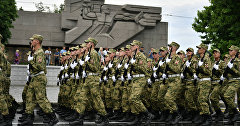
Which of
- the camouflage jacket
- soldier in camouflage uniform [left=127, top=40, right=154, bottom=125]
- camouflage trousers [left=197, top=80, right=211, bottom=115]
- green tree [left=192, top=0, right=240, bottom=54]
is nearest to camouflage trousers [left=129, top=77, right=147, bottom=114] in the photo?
soldier in camouflage uniform [left=127, top=40, right=154, bottom=125]

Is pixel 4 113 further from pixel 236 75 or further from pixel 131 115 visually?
pixel 236 75

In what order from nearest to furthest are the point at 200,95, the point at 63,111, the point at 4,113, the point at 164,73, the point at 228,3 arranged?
the point at 4,113 < the point at 200,95 < the point at 164,73 < the point at 63,111 < the point at 228,3

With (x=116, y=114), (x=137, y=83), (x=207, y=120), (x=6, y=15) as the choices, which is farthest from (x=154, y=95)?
(x=6, y=15)

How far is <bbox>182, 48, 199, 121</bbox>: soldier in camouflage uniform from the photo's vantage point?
877 centimetres

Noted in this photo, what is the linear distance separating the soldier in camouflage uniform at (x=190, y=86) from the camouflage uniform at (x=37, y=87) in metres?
4.04

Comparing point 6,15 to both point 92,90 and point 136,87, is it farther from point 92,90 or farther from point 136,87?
point 136,87

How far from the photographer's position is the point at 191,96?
28.8ft

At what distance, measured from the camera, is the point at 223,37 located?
993 inches

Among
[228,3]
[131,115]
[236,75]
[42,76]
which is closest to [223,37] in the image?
[228,3]

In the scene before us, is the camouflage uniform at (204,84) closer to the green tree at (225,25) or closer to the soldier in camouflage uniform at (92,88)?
the soldier in camouflage uniform at (92,88)

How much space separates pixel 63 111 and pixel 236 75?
206 inches

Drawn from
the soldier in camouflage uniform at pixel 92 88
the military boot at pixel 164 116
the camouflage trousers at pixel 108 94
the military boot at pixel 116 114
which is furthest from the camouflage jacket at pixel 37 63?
the military boot at pixel 164 116

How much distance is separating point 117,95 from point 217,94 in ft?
9.71

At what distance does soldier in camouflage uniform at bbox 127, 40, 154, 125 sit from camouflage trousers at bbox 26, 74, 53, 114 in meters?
2.11
